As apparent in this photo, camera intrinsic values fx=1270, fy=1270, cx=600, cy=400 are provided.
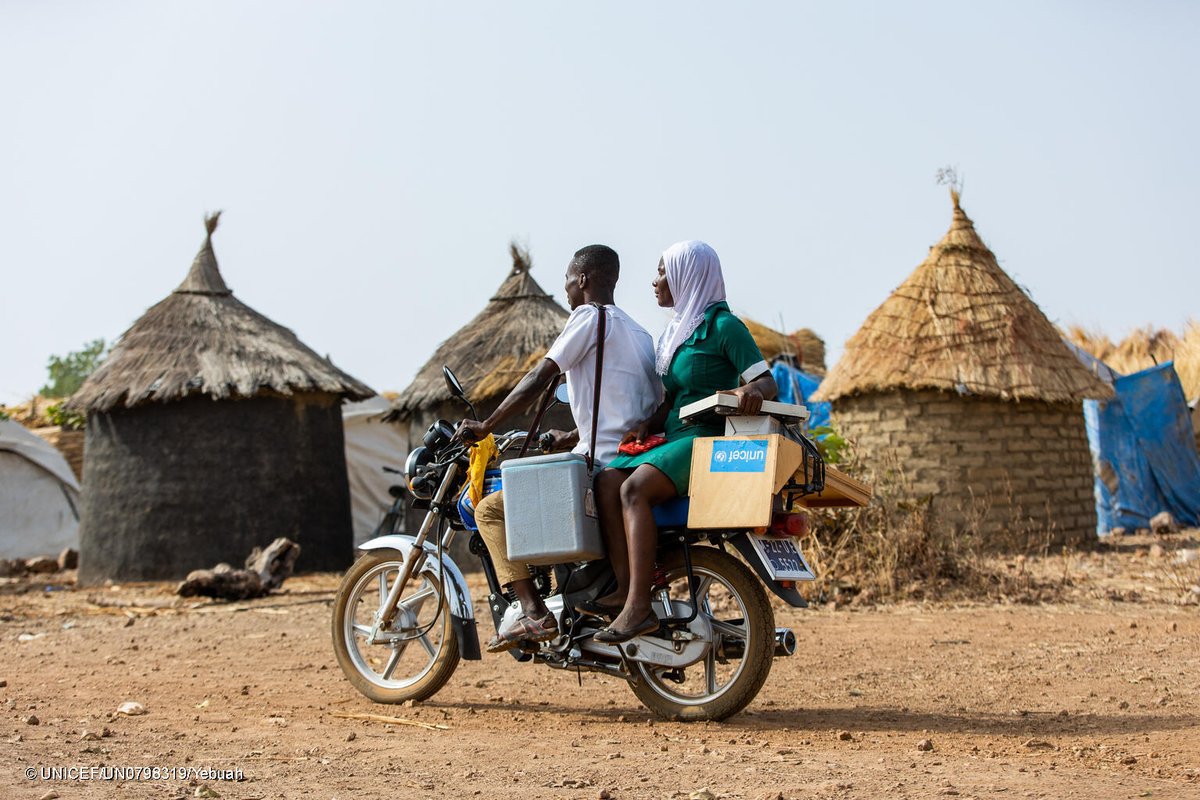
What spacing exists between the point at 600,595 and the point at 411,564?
0.88 metres

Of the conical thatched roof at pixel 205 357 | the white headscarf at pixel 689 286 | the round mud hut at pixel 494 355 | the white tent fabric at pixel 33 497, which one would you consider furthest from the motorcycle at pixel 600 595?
the white tent fabric at pixel 33 497

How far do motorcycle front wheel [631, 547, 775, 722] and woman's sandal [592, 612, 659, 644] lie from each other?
5.4 inches

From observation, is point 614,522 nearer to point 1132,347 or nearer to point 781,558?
point 781,558

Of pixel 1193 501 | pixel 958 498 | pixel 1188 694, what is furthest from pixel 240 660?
pixel 1193 501

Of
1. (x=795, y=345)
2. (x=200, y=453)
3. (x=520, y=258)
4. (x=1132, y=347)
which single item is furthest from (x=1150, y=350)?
(x=200, y=453)

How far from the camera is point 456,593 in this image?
4879mm

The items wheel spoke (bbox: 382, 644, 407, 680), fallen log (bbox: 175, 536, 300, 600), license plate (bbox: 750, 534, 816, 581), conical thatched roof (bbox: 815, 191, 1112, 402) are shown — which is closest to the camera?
license plate (bbox: 750, 534, 816, 581)

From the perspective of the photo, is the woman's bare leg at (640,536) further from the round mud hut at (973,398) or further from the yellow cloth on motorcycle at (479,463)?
the round mud hut at (973,398)

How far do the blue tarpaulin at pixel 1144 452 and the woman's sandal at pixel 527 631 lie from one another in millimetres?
12173

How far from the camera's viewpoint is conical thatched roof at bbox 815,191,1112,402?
40.9 feet

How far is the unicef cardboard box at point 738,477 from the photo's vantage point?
13.2 feet

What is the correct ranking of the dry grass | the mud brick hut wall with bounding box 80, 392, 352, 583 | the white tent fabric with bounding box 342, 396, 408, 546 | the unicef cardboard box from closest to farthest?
the unicef cardboard box < the dry grass < the mud brick hut wall with bounding box 80, 392, 352, 583 < the white tent fabric with bounding box 342, 396, 408, 546

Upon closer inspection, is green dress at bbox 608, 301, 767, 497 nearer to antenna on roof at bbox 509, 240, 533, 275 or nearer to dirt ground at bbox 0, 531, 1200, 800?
dirt ground at bbox 0, 531, 1200, 800

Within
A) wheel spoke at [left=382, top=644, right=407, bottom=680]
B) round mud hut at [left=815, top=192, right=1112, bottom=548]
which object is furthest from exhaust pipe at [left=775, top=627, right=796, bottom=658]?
round mud hut at [left=815, top=192, right=1112, bottom=548]
